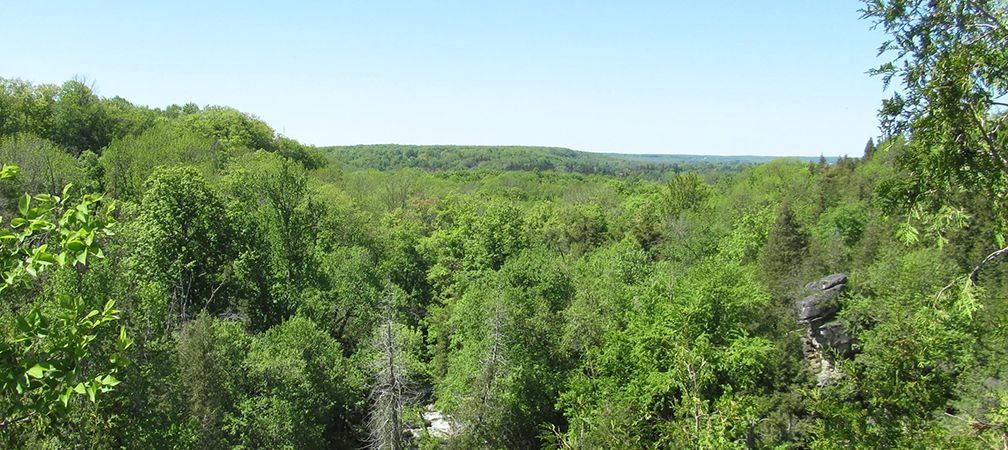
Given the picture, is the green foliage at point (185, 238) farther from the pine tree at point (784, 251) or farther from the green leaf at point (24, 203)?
the pine tree at point (784, 251)

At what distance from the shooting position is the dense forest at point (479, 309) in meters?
6.24

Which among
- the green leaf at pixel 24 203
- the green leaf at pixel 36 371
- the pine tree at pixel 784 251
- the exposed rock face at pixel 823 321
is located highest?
the green leaf at pixel 24 203

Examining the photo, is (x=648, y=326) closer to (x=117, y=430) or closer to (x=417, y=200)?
(x=117, y=430)

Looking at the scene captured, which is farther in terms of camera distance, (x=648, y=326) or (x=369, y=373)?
(x=369, y=373)

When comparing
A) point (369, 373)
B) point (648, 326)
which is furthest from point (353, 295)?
point (648, 326)

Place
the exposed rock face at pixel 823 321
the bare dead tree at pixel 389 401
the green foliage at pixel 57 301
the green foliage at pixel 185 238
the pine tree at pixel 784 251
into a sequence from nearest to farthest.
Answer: the green foliage at pixel 57 301 < the bare dead tree at pixel 389 401 < the green foliage at pixel 185 238 < the exposed rock face at pixel 823 321 < the pine tree at pixel 784 251

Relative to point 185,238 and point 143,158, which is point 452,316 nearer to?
point 185,238

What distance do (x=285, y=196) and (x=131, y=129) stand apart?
26953 millimetres

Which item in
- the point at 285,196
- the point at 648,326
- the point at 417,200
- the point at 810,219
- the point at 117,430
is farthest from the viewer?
the point at 810,219

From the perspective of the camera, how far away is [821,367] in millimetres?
32438

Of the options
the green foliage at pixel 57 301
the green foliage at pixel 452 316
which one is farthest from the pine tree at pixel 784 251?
the green foliage at pixel 57 301

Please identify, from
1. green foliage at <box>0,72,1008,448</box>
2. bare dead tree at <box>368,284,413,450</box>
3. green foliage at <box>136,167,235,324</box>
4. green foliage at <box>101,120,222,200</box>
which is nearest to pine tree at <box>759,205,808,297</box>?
green foliage at <box>0,72,1008,448</box>

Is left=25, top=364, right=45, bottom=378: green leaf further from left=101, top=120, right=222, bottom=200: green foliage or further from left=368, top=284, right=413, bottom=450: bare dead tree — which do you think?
left=101, top=120, right=222, bottom=200: green foliage

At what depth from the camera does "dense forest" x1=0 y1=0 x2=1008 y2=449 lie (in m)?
6.24
